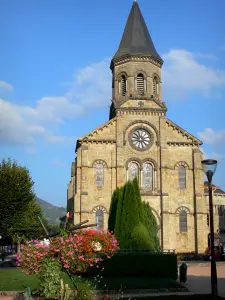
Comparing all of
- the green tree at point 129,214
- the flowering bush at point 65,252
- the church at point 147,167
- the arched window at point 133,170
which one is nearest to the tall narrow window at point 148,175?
the church at point 147,167

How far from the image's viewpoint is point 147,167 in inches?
1758

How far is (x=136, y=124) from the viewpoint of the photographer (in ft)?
149

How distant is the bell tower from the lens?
47406mm

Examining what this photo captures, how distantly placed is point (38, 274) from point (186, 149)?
1264 inches

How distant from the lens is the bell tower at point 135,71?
47.4m

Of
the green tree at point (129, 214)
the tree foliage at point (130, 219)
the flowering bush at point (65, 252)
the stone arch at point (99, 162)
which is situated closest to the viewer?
the flowering bush at point (65, 252)

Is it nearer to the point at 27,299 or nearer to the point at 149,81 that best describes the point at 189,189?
the point at 149,81

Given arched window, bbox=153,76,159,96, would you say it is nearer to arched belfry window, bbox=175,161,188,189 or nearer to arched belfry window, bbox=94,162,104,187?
arched belfry window, bbox=175,161,188,189

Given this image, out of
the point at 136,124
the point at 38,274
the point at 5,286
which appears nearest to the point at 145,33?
the point at 136,124

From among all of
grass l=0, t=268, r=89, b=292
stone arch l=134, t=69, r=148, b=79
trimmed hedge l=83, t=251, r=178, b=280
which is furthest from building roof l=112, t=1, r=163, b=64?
grass l=0, t=268, r=89, b=292

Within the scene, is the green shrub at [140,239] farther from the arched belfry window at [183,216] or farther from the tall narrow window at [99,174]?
the arched belfry window at [183,216]

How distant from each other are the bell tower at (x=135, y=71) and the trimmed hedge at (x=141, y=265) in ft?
72.2

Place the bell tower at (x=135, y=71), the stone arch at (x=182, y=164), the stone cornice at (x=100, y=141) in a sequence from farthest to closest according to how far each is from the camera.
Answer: the bell tower at (x=135, y=71) → the stone arch at (x=182, y=164) → the stone cornice at (x=100, y=141)

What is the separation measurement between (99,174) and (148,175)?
5371 mm
